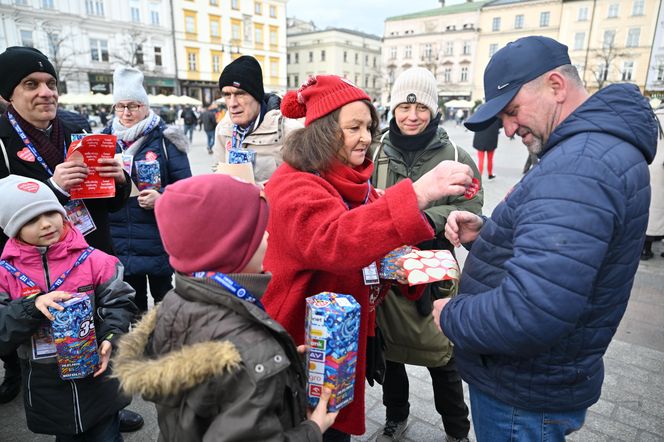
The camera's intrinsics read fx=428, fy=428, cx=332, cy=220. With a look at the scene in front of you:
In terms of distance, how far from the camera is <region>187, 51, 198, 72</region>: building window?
148ft

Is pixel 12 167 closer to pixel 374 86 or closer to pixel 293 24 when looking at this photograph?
pixel 374 86

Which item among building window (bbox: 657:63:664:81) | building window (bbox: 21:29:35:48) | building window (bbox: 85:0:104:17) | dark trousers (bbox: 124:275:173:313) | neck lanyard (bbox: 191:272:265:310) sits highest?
building window (bbox: 85:0:104:17)

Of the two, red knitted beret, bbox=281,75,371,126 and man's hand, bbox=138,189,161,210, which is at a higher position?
red knitted beret, bbox=281,75,371,126

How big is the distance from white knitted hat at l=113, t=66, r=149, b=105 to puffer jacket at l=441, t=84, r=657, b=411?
9.84 feet

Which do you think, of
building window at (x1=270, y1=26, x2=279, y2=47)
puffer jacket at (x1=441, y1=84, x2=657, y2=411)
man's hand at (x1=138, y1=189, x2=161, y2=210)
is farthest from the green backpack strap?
building window at (x1=270, y1=26, x2=279, y2=47)

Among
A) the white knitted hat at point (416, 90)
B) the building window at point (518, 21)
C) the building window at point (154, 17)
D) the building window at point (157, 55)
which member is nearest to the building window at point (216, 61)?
the building window at point (157, 55)

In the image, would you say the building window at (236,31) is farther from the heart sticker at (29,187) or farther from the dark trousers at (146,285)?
the heart sticker at (29,187)

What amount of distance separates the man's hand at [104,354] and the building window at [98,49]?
44.4m

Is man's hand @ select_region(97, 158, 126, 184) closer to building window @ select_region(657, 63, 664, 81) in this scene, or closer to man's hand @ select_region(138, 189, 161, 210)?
man's hand @ select_region(138, 189, 161, 210)

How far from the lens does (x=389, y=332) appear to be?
2438mm

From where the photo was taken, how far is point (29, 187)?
2.04m

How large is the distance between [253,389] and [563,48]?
149cm

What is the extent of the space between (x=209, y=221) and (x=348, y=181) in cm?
68

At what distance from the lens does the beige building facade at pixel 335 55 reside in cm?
6444
